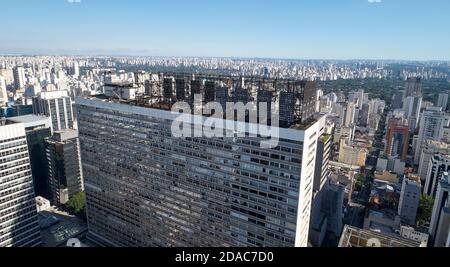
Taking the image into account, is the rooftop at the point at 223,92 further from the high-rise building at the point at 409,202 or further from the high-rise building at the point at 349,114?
the high-rise building at the point at 349,114

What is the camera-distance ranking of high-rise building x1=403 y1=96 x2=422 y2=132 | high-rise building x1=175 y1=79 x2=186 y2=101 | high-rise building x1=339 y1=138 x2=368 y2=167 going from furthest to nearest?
high-rise building x1=403 y1=96 x2=422 y2=132, high-rise building x1=339 y1=138 x2=368 y2=167, high-rise building x1=175 y1=79 x2=186 y2=101

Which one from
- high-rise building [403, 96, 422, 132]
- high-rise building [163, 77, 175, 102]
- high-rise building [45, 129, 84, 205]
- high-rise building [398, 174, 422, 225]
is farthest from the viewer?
high-rise building [403, 96, 422, 132]

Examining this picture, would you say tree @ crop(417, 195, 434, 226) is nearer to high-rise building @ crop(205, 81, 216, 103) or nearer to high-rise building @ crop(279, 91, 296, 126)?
high-rise building @ crop(279, 91, 296, 126)

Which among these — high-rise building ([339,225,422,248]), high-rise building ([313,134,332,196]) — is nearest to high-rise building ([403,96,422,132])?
high-rise building ([313,134,332,196])

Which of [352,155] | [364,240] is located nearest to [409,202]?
[352,155]

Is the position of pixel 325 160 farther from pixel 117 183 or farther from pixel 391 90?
pixel 391 90

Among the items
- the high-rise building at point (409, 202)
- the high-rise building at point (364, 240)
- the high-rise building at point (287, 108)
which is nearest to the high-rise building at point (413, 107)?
the high-rise building at point (409, 202)
